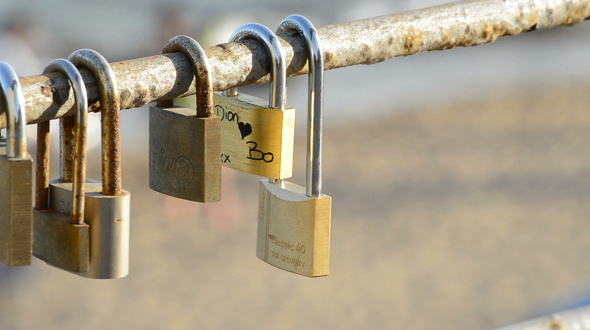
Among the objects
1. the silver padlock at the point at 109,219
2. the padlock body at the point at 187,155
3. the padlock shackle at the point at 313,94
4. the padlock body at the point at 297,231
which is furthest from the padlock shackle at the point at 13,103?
the padlock body at the point at 297,231

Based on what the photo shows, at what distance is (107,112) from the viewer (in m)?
0.70

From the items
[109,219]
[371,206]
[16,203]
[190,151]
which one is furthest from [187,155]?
[371,206]

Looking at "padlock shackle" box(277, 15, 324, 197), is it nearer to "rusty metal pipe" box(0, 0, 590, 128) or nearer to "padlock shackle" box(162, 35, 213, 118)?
"rusty metal pipe" box(0, 0, 590, 128)

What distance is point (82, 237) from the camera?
2.41 feet

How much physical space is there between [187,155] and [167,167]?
0.11 ft

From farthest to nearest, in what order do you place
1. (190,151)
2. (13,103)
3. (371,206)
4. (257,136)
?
(371,206) < (257,136) < (190,151) < (13,103)

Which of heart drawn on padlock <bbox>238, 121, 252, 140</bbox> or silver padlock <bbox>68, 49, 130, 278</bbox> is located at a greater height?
heart drawn on padlock <bbox>238, 121, 252, 140</bbox>

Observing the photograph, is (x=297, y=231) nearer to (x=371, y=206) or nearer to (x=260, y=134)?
(x=260, y=134)

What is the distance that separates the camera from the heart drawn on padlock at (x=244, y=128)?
0.98 meters

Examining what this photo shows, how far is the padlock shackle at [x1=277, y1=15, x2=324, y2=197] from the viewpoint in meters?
0.83

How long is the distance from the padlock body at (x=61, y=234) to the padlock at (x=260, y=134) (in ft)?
0.74

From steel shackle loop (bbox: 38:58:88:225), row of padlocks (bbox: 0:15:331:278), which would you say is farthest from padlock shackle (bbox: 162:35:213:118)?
steel shackle loop (bbox: 38:58:88:225)

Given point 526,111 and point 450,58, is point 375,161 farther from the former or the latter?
point 450,58

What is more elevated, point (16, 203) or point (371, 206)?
point (16, 203)
